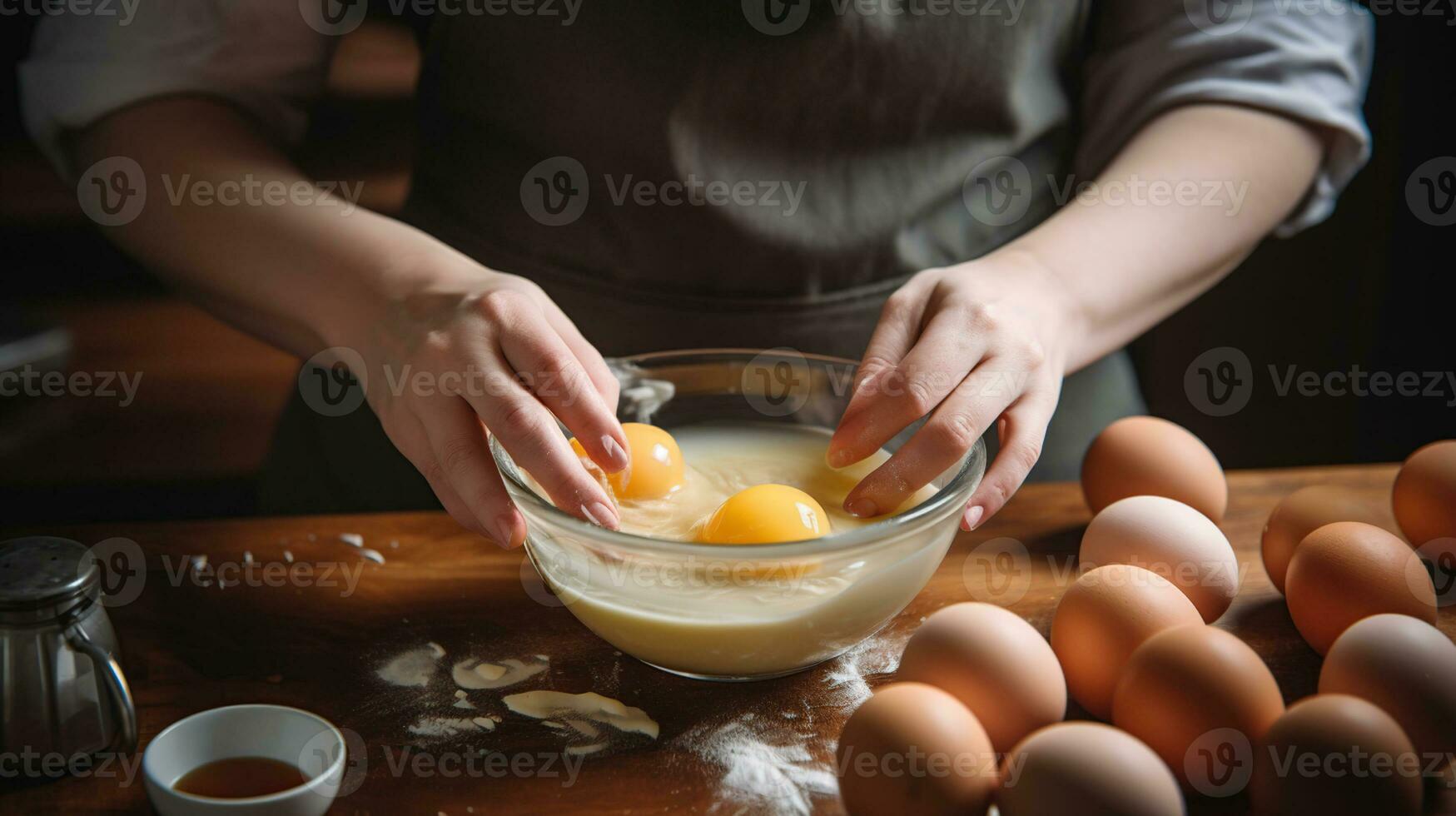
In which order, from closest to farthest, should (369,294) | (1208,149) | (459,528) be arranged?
(369,294), (459,528), (1208,149)

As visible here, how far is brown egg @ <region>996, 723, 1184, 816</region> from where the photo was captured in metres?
0.75

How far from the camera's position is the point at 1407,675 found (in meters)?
0.88

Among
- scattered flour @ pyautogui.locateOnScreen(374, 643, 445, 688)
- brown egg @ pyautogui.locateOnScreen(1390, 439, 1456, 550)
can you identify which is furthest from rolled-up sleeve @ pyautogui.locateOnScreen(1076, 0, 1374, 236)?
scattered flour @ pyautogui.locateOnScreen(374, 643, 445, 688)

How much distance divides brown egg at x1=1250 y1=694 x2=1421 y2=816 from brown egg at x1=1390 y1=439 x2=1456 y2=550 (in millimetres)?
514

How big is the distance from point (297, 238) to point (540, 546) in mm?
523

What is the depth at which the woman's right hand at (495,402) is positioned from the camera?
979 millimetres

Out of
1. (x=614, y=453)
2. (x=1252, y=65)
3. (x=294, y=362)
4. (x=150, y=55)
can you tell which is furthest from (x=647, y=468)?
(x=294, y=362)

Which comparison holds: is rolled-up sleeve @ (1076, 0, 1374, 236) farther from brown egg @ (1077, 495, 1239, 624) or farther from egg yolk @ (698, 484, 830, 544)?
egg yolk @ (698, 484, 830, 544)

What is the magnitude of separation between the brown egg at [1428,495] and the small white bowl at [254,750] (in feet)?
3.74

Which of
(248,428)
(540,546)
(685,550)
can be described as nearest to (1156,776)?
(685,550)

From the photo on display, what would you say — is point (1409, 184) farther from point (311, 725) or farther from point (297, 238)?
point (311, 725)

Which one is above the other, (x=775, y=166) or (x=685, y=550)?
(x=775, y=166)

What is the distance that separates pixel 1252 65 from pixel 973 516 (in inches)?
32.3

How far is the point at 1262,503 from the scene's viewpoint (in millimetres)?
1371
